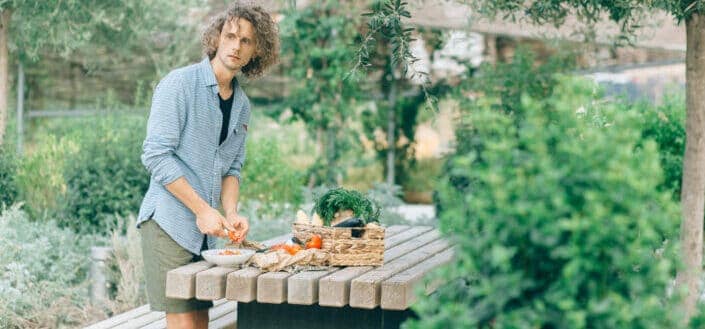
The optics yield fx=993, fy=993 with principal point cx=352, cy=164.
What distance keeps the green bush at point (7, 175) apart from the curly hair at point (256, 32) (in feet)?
11.4

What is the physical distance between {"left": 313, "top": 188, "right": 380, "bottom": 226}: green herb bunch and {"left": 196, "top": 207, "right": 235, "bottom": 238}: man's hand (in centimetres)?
49

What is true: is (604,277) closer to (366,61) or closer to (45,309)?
(366,61)

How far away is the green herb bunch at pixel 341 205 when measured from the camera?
12.8ft

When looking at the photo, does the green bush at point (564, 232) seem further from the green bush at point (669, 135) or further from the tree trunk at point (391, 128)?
the tree trunk at point (391, 128)

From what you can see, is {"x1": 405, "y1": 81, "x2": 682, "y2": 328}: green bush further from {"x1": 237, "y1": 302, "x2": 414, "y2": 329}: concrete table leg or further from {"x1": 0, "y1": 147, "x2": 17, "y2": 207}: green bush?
Result: {"x1": 0, "y1": 147, "x2": 17, "y2": 207}: green bush

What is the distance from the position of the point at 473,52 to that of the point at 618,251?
26.4 ft

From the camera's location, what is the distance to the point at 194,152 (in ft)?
12.0

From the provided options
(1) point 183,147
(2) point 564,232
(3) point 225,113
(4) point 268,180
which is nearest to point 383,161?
(4) point 268,180

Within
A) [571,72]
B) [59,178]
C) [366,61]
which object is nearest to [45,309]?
[59,178]

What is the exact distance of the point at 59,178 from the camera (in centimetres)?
719

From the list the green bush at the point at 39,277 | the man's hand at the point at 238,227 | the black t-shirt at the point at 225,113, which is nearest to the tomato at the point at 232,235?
the man's hand at the point at 238,227

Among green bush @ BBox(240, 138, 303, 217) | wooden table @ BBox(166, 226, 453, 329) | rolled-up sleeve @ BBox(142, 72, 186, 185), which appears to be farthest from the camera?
green bush @ BBox(240, 138, 303, 217)

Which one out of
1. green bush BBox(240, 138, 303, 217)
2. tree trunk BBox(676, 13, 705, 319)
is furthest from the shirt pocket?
green bush BBox(240, 138, 303, 217)

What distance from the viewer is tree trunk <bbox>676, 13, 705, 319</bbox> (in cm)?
486
